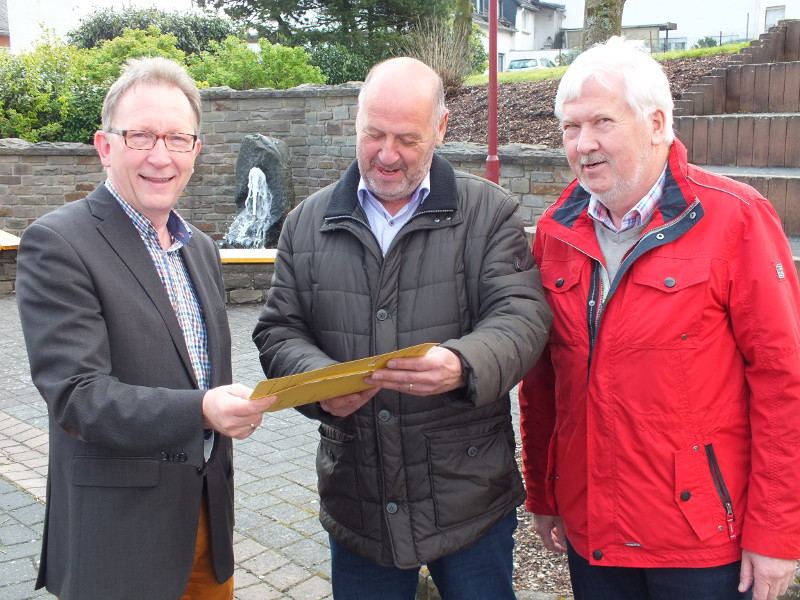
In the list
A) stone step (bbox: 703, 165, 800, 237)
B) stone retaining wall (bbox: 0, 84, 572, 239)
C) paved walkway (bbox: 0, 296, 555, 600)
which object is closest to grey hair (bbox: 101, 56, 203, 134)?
paved walkway (bbox: 0, 296, 555, 600)

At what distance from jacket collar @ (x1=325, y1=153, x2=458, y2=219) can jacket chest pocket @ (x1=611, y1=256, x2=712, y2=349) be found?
585mm

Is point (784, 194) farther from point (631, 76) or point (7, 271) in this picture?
point (7, 271)

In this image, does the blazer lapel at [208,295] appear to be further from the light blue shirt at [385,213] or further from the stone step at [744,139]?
the stone step at [744,139]

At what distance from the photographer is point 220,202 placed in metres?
16.9

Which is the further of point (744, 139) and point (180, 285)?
point (744, 139)

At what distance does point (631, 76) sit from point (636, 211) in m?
0.38

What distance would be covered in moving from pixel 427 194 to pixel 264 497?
9.14 ft

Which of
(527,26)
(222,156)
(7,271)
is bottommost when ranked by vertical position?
(7,271)

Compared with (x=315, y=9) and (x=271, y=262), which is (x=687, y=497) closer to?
(x=271, y=262)

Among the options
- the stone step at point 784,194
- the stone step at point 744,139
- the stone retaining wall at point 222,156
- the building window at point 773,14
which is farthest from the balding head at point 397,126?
the building window at point 773,14

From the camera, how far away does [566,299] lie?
2453 millimetres

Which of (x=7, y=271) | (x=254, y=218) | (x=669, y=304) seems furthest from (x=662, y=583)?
(x=254, y=218)

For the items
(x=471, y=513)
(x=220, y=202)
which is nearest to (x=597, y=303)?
(x=471, y=513)

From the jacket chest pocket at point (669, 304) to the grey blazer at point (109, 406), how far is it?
1196 millimetres
